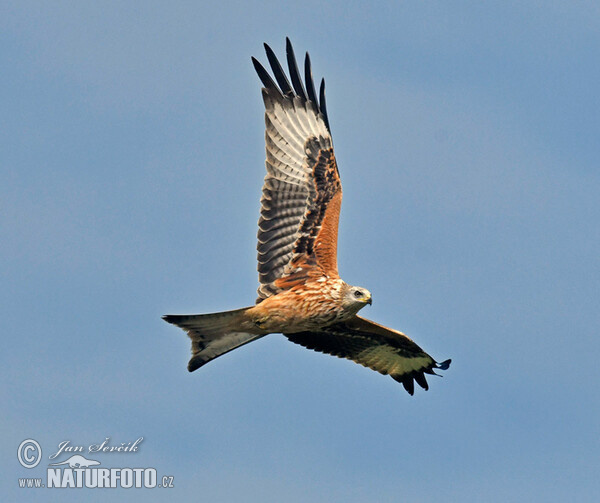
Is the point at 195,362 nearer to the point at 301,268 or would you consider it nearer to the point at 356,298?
the point at 301,268

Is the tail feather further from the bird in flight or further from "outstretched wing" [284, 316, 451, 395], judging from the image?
"outstretched wing" [284, 316, 451, 395]

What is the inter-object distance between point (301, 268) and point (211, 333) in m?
1.47

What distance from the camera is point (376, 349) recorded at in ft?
46.8

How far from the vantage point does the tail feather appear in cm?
1262

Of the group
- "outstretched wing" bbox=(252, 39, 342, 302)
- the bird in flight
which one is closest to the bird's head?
the bird in flight

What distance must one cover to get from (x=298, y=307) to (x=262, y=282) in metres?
0.78

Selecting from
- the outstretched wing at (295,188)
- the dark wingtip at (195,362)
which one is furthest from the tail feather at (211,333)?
the outstretched wing at (295,188)

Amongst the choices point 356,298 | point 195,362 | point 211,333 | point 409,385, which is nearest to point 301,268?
point 356,298

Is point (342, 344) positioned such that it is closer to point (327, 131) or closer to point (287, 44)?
point (327, 131)

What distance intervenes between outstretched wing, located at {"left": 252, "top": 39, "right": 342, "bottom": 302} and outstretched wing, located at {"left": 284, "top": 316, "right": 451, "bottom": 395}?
48.4 inches

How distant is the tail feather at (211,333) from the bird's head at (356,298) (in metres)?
1.30

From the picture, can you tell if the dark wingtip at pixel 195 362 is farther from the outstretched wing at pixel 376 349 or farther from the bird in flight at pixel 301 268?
the outstretched wing at pixel 376 349

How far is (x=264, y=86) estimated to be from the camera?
14328 mm

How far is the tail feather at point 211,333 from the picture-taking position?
12.6m
